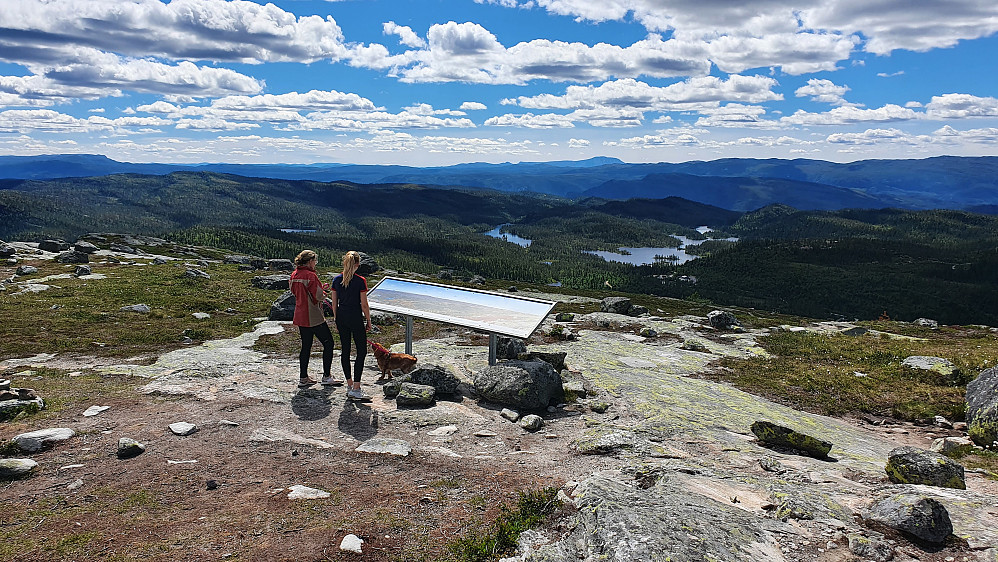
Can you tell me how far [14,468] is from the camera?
954cm

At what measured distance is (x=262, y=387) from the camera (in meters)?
16.0

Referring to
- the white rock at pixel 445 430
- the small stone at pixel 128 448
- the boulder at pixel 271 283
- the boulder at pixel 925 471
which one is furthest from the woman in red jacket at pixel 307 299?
the boulder at pixel 271 283

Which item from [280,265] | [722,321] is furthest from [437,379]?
[280,265]

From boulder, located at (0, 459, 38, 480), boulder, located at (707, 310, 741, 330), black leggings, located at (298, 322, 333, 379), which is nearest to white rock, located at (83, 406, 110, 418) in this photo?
boulder, located at (0, 459, 38, 480)

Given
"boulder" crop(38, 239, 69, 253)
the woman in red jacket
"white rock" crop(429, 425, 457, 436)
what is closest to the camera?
"white rock" crop(429, 425, 457, 436)

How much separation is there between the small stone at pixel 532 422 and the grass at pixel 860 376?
39.4 feet

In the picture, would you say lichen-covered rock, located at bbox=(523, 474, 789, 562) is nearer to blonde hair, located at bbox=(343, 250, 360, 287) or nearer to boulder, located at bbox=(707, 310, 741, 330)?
blonde hair, located at bbox=(343, 250, 360, 287)

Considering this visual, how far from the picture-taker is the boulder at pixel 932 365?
22.7 metres

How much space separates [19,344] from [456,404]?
20.5 metres

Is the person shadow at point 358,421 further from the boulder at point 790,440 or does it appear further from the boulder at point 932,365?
the boulder at point 932,365

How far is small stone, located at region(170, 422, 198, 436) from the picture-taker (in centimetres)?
1197

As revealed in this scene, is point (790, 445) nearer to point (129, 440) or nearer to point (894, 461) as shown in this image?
point (894, 461)

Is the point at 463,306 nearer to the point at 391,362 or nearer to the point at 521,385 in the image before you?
the point at 391,362

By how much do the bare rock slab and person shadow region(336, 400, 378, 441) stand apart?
469 millimetres
